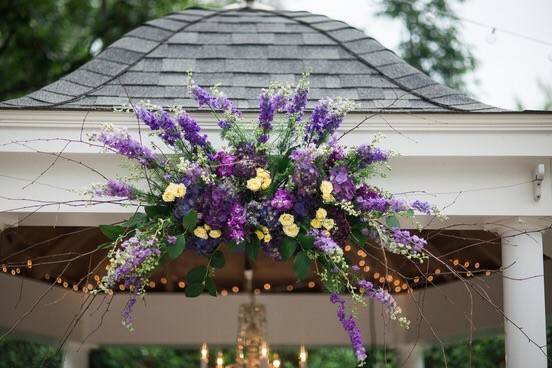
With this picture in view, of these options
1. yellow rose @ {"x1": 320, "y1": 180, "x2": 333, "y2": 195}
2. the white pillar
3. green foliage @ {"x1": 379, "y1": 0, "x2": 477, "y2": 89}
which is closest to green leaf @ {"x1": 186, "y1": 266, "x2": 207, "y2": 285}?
yellow rose @ {"x1": 320, "y1": 180, "x2": 333, "y2": 195}

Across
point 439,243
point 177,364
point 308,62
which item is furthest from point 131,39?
point 177,364

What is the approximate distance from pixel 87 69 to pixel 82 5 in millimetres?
8525

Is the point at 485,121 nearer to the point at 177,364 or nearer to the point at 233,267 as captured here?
the point at 233,267

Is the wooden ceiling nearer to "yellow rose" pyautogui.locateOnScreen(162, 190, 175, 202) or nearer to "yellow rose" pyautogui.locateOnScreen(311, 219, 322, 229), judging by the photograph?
"yellow rose" pyautogui.locateOnScreen(311, 219, 322, 229)

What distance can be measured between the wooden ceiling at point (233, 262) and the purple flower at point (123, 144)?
168 centimetres

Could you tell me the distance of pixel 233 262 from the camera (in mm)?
9594

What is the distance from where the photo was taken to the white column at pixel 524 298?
199 inches

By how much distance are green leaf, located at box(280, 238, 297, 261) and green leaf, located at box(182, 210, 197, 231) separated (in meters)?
0.48

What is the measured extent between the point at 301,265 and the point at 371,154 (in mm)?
689

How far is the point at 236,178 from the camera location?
4.53 meters

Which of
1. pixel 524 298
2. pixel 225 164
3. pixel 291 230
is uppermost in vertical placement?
pixel 225 164

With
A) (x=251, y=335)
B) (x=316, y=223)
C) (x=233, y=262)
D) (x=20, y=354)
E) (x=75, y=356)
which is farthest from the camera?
(x=20, y=354)

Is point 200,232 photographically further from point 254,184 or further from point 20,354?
point 20,354

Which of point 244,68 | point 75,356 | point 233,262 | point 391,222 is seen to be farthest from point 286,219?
point 75,356
